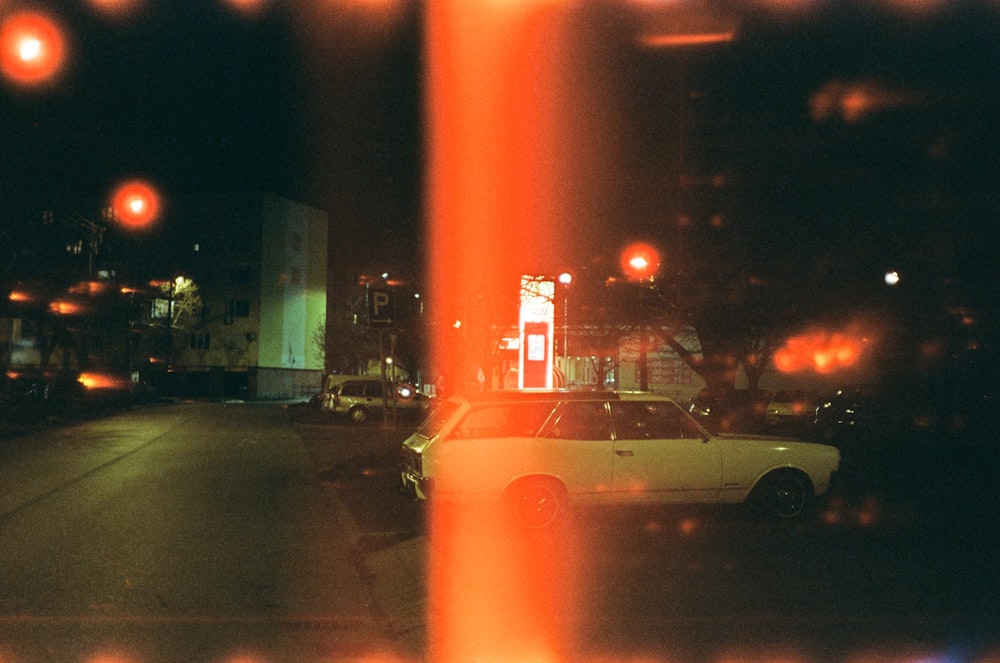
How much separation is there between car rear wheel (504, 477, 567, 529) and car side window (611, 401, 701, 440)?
1.00 meters

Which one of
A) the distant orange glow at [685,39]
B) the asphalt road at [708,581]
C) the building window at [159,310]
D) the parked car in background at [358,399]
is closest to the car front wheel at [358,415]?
the parked car in background at [358,399]

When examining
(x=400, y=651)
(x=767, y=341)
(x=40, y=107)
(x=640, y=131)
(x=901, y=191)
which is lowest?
(x=400, y=651)

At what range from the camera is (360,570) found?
8.55 meters

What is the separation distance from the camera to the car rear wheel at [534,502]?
34.0 ft

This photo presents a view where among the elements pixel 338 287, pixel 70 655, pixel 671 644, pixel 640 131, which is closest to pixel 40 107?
pixel 640 131

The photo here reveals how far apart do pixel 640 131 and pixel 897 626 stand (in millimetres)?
10201

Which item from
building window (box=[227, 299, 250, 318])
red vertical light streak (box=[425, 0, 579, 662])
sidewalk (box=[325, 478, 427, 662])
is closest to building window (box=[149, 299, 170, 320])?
building window (box=[227, 299, 250, 318])

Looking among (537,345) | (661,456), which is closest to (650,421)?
(661,456)

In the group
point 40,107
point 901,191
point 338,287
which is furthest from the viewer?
point 338,287

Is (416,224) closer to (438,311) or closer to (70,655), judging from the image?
(438,311)

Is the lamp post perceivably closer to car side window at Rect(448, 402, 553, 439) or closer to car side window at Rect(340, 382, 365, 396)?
car side window at Rect(448, 402, 553, 439)

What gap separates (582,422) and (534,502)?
1050 millimetres

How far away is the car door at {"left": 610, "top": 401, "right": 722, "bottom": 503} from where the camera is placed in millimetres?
10625

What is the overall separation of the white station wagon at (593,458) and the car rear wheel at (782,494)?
0.5 inches
